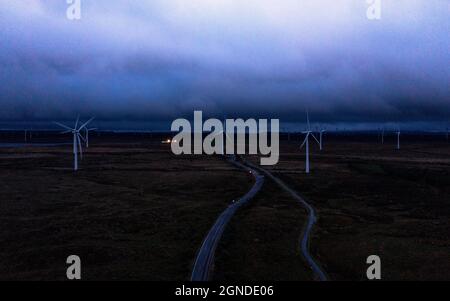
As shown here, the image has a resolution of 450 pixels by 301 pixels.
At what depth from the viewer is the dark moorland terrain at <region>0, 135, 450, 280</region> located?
36.1 meters

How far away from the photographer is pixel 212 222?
52906mm

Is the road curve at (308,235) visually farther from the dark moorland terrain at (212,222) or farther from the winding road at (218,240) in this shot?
the dark moorland terrain at (212,222)

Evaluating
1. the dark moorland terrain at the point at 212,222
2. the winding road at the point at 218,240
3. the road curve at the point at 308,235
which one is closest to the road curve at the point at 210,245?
the winding road at the point at 218,240

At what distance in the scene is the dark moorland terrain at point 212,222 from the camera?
3612 cm

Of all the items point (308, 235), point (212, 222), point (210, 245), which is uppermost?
point (212, 222)

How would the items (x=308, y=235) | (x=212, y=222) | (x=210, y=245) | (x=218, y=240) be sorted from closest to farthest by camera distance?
(x=210, y=245) < (x=218, y=240) < (x=308, y=235) < (x=212, y=222)

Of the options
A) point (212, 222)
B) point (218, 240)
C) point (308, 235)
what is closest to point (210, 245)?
point (218, 240)

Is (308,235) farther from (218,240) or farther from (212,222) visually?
(212,222)

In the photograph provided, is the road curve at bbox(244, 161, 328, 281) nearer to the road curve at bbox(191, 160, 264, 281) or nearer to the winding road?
the winding road

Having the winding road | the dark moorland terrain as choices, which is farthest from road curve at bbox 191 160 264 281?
the dark moorland terrain

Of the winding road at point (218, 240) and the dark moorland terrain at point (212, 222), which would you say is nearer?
the winding road at point (218, 240)

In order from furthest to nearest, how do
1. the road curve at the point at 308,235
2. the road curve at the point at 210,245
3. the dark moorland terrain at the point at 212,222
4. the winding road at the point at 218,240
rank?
the dark moorland terrain at the point at 212,222 < the road curve at the point at 308,235 < the winding road at the point at 218,240 < the road curve at the point at 210,245

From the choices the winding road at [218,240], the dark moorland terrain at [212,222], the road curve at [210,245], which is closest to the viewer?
the road curve at [210,245]
